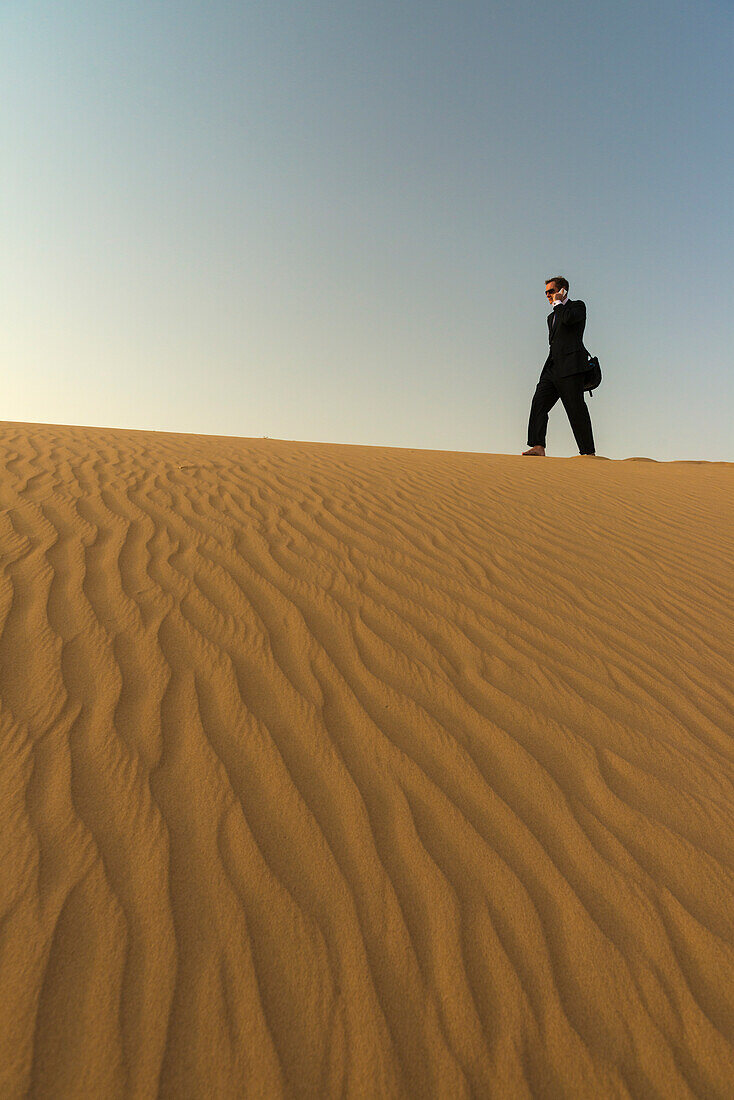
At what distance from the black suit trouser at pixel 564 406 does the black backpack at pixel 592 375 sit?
0.24ft

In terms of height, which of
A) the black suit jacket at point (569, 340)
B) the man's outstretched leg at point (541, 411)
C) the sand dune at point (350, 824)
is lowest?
the sand dune at point (350, 824)

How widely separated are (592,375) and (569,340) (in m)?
0.61

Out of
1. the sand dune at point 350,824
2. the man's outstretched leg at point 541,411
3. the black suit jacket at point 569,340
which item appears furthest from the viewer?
the man's outstretched leg at point 541,411

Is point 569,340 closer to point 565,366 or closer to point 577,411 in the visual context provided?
point 565,366

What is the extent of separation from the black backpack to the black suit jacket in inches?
3.3

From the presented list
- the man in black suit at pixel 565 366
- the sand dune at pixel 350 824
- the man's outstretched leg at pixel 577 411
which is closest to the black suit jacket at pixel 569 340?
the man in black suit at pixel 565 366

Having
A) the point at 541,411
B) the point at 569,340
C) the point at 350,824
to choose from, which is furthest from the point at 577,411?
the point at 350,824

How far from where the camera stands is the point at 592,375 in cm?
934

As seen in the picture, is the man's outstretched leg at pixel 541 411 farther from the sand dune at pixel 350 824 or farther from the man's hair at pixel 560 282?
the sand dune at pixel 350 824

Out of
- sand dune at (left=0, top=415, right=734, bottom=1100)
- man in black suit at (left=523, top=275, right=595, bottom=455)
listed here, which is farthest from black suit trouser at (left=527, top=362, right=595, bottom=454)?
sand dune at (left=0, top=415, right=734, bottom=1100)

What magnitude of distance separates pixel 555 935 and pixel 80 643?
1.91 metres

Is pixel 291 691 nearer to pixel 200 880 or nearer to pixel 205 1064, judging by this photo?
pixel 200 880

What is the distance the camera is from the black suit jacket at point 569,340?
9.16 metres

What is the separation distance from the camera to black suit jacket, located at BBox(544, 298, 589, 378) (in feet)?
30.1
